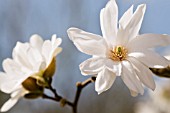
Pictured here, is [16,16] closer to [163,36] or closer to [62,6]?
[62,6]

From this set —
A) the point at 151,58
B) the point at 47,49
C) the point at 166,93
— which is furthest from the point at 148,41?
the point at 166,93

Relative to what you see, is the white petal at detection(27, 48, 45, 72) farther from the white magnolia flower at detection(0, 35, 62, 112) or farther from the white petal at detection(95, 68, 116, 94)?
the white petal at detection(95, 68, 116, 94)

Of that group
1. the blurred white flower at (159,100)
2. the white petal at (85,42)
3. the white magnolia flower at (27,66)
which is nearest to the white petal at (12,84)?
the white magnolia flower at (27,66)

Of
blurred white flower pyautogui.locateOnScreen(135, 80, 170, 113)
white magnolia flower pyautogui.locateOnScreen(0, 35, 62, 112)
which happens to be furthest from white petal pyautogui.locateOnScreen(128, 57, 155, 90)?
blurred white flower pyautogui.locateOnScreen(135, 80, 170, 113)

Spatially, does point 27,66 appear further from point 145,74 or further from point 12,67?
point 145,74

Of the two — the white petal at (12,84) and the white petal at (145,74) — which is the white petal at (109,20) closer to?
the white petal at (145,74)
